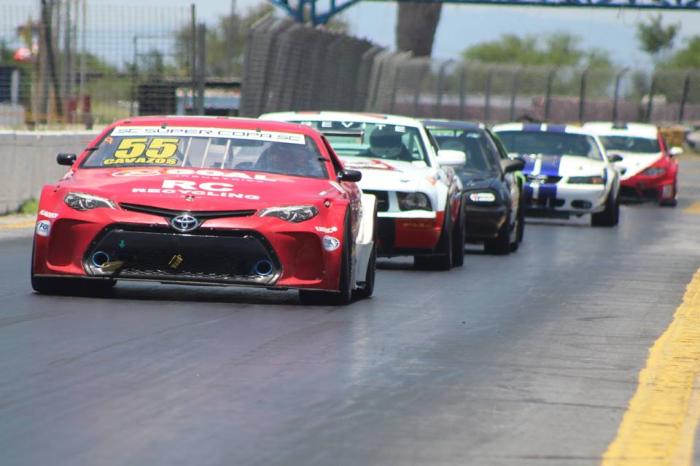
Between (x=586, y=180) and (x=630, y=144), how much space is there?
8224mm

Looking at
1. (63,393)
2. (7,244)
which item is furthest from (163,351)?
(7,244)

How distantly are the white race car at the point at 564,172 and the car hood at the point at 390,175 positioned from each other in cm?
912

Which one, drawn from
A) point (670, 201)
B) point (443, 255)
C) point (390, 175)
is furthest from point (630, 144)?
point (390, 175)

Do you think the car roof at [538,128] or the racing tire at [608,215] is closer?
the racing tire at [608,215]

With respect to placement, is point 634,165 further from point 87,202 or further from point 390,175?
point 87,202

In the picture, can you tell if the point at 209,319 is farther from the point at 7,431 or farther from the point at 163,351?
the point at 7,431

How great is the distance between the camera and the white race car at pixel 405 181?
15.3 m

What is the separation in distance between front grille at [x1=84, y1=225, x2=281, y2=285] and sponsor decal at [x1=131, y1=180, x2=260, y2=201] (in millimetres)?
269

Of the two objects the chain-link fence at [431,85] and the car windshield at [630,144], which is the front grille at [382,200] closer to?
the chain-link fence at [431,85]

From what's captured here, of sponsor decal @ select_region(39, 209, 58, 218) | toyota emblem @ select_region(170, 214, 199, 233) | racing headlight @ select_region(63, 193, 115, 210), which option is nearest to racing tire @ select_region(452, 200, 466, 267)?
toyota emblem @ select_region(170, 214, 199, 233)

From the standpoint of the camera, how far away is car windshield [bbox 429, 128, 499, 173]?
766 inches

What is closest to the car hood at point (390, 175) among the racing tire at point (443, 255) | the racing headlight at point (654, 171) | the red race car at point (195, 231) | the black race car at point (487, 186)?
the racing tire at point (443, 255)

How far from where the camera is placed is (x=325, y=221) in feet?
37.5

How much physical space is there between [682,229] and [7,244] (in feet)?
36.0
